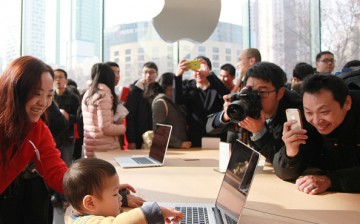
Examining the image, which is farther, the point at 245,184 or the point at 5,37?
the point at 5,37

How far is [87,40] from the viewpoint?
5.79 m

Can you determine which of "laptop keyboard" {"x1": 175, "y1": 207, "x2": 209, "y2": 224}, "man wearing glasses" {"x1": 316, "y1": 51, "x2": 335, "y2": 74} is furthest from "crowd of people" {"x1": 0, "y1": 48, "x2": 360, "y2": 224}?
"man wearing glasses" {"x1": 316, "y1": 51, "x2": 335, "y2": 74}

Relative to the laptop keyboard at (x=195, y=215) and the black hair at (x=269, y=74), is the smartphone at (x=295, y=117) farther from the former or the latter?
the laptop keyboard at (x=195, y=215)

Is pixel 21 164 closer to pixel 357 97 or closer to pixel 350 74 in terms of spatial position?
pixel 357 97

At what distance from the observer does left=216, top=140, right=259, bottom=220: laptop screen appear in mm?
1038

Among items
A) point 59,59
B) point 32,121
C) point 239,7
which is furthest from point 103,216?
point 239,7

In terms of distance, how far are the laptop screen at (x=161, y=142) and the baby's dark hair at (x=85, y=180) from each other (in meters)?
1.08

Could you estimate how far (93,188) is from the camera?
946mm

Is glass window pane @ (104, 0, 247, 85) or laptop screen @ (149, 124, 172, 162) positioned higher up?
glass window pane @ (104, 0, 247, 85)

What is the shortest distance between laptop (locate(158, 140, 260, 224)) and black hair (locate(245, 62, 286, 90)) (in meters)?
0.60

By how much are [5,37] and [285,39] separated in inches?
184

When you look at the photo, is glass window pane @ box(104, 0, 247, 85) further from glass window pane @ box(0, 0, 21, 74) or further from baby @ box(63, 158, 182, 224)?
baby @ box(63, 158, 182, 224)

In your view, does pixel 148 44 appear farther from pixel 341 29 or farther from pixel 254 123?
pixel 254 123

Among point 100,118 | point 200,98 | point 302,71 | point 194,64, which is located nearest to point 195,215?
point 100,118
